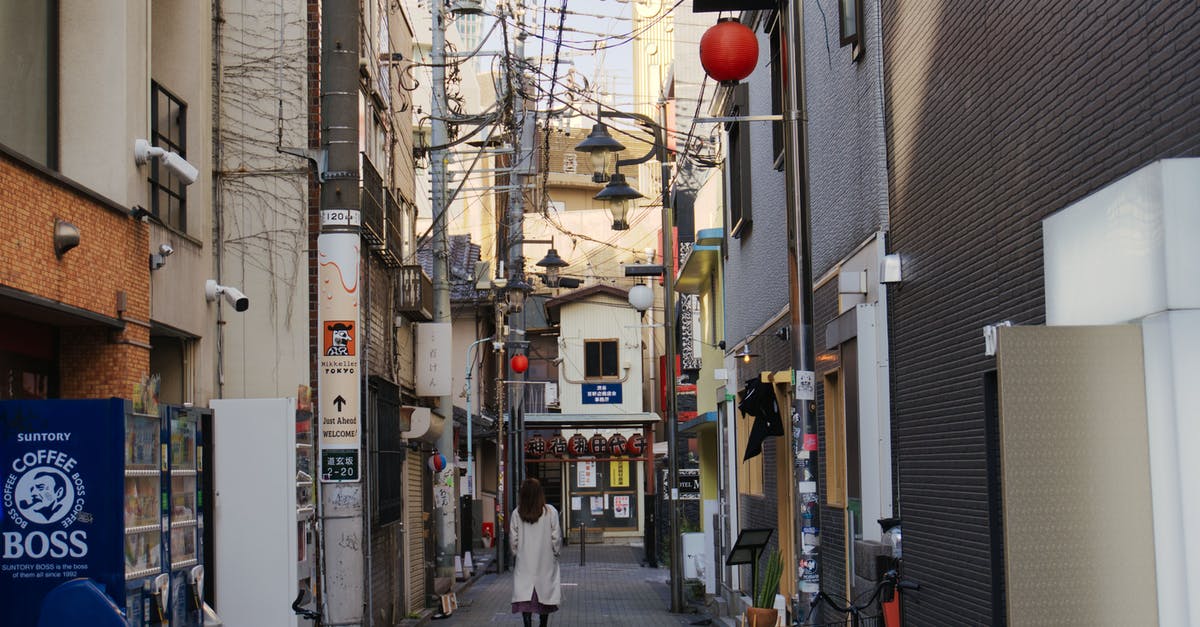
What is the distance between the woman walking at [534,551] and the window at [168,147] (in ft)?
15.4

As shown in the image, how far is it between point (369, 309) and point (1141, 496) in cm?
1372

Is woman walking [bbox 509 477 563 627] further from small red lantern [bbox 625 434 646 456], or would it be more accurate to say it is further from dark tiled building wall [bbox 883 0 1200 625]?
small red lantern [bbox 625 434 646 456]

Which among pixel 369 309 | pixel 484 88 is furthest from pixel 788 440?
pixel 484 88

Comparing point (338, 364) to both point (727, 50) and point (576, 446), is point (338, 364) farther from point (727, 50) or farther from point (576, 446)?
point (576, 446)

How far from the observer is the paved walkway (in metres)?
22.5

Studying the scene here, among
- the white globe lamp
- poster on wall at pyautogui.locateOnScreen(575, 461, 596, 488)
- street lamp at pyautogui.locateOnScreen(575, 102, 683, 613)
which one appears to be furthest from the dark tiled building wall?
poster on wall at pyautogui.locateOnScreen(575, 461, 596, 488)

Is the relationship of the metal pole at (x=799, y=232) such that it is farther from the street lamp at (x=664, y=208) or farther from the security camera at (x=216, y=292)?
the street lamp at (x=664, y=208)

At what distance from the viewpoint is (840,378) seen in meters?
14.5

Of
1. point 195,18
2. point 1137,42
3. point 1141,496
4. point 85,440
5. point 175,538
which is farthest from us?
point 195,18

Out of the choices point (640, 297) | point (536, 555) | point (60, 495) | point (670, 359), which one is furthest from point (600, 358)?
point (60, 495)

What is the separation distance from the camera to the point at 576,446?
51.8 metres

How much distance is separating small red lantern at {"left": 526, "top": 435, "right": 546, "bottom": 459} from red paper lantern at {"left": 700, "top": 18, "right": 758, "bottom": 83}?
41117mm

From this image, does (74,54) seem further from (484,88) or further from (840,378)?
(484,88)

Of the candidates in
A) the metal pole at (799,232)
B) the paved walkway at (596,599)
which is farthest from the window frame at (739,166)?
the metal pole at (799,232)
